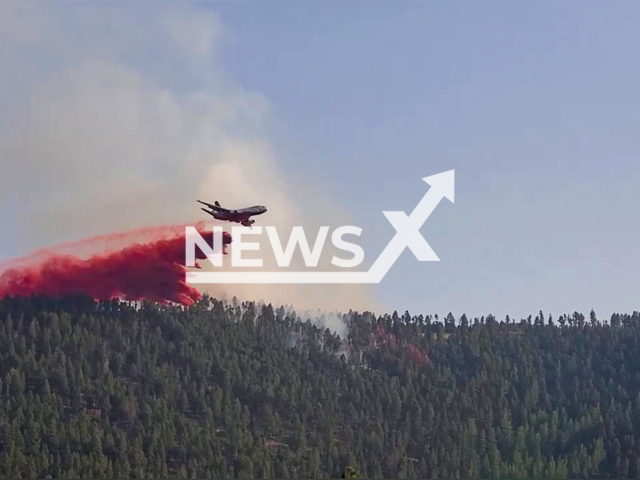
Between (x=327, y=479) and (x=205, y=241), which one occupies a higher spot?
(x=205, y=241)

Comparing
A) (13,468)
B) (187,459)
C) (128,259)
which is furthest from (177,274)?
(13,468)

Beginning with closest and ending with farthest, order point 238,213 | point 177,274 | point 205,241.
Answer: point 238,213, point 205,241, point 177,274

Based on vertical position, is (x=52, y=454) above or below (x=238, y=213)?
below

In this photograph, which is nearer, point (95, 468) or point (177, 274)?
point (177, 274)

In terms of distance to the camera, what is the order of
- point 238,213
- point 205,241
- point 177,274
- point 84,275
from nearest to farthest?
1. point 238,213
2. point 205,241
3. point 177,274
4. point 84,275

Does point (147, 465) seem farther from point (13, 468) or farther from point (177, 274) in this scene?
point (177, 274)

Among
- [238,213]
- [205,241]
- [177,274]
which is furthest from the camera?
[177,274]

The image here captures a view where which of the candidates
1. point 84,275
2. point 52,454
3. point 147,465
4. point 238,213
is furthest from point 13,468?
point 238,213

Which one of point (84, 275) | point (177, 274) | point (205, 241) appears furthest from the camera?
point (84, 275)

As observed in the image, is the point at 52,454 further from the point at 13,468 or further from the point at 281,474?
the point at 281,474
